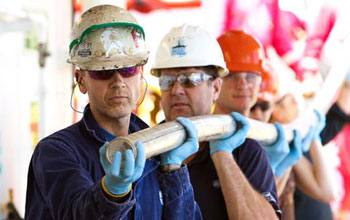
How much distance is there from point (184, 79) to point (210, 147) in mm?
379

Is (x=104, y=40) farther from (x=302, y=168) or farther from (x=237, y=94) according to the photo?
(x=302, y=168)

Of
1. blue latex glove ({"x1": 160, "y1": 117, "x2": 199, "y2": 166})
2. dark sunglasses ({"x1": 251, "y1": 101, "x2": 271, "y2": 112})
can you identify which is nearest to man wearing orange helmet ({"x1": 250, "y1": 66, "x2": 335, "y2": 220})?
dark sunglasses ({"x1": 251, "y1": 101, "x2": 271, "y2": 112})

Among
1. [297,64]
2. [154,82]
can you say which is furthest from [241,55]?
[297,64]

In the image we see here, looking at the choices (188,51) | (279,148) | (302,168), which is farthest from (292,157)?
(188,51)

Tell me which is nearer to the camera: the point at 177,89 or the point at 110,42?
the point at 110,42

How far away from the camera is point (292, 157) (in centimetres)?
421

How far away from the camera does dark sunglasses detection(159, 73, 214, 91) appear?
3238 mm

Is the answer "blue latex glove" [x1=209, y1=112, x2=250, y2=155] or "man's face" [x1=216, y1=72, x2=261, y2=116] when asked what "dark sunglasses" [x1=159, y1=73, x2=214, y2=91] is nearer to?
"blue latex glove" [x1=209, y1=112, x2=250, y2=155]

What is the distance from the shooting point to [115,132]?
7.98 ft

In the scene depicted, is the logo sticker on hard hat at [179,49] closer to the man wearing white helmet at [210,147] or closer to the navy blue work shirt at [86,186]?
the man wearing white helmet at [210,147]

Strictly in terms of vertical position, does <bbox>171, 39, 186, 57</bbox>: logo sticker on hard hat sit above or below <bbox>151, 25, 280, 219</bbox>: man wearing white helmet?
above

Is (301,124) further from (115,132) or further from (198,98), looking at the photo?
(115,132)

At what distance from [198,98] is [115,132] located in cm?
88

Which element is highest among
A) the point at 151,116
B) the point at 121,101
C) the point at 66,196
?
the point at 121,101
